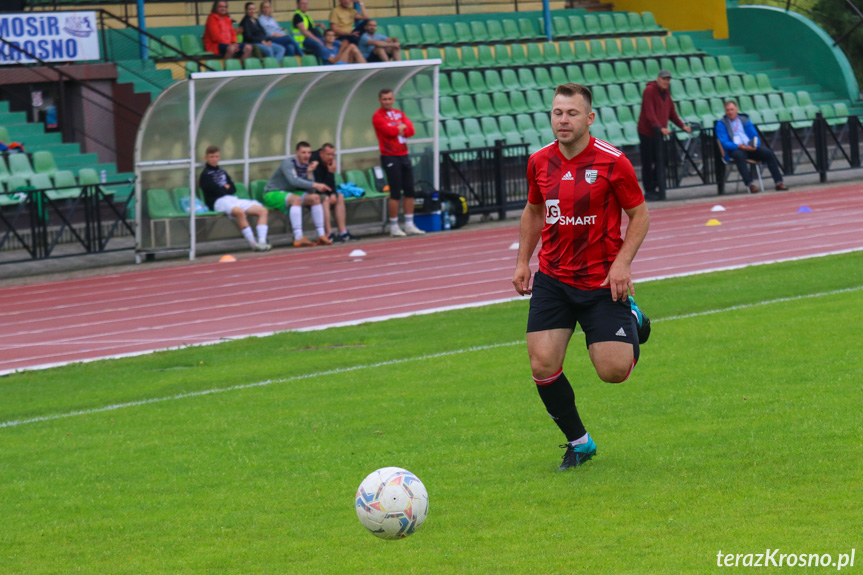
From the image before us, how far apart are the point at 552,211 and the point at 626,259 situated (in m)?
0.49

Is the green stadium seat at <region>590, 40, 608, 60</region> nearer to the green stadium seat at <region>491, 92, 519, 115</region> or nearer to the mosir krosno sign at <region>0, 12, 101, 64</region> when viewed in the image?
the green stadium seat at <region>491, 92, 519, 115</region>

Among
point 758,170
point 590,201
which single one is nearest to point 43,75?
point 758,170

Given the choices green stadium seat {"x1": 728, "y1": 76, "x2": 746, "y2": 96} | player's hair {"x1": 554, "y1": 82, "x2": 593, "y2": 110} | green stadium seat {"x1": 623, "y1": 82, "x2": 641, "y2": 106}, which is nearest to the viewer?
player's hair {"x1": 554, "y1": 82, "x2": 593, "y2": 110}

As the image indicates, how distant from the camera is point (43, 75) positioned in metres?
22.8

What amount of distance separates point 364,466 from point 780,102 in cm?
2714

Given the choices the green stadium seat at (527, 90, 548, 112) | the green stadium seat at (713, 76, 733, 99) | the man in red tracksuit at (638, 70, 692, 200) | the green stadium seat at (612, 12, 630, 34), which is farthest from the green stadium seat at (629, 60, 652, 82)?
the man in red tracksuit at (638, 70, 692, 200)

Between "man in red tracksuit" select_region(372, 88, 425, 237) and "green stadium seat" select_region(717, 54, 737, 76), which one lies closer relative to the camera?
"man in red tracksuit" select_region(372, 88, 425, 237)

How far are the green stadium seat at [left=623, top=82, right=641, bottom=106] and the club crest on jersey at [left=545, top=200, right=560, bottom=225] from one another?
2448 centimetres

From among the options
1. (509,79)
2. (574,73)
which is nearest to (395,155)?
(509,79)

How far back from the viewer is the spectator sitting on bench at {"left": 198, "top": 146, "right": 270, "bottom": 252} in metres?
19.8

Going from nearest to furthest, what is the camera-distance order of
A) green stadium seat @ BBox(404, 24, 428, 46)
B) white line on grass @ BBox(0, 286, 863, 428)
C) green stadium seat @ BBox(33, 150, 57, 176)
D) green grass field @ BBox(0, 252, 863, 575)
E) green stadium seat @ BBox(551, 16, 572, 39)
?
green grass field @ BBox(0, 252, 863, 575), white line on grass @ BBox(0, 286, 863, 428), green stadium seat @ BBox(33, 150, 57, 176), green stadium seat @ BBox(404, 24, 428, 46), green stadium seat @ BBox(551, 16, 572, 39)

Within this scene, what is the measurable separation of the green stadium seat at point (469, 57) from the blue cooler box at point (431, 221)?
9221 mm

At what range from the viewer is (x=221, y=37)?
25703 millimetres

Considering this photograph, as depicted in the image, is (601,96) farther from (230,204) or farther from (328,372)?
(328,372)
